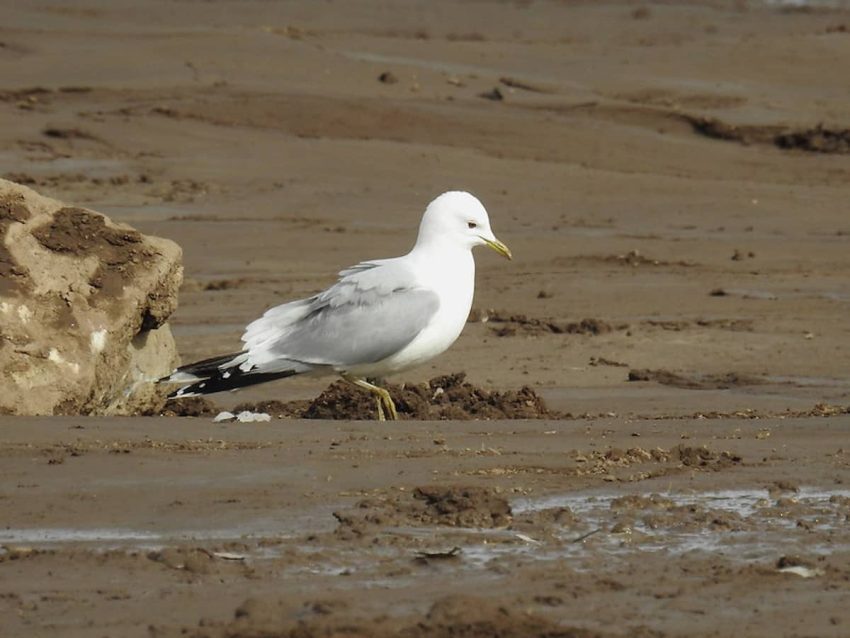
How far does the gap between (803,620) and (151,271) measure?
3.99 metres

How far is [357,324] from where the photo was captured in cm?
849

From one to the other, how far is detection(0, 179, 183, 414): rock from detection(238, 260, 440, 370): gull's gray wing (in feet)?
1.89

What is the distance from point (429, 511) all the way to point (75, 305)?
8.38 feet

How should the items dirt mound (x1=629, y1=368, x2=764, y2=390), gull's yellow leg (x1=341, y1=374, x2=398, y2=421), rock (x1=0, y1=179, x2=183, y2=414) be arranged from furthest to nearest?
dirt mound (x1=629, y1=368, x2=764, y2=390) → gull's yellow leg (x1=341, y1=374, x2=398, y2=421) → rock (x1=0, y1=179, x2=183, y2=414)

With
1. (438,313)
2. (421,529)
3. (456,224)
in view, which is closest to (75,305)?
(438,313)

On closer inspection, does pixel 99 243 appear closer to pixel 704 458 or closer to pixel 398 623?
pixel 704 458

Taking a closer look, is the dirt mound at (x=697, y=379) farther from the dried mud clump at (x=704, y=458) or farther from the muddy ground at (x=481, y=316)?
the dried mud clump at (x=704, y=458)

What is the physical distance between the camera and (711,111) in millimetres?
17531

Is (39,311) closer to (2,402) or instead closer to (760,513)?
(2,402)

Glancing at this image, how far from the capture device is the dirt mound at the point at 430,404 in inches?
321

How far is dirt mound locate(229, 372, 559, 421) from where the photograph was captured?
8.16 m

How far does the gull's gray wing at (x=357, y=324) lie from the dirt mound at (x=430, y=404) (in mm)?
195

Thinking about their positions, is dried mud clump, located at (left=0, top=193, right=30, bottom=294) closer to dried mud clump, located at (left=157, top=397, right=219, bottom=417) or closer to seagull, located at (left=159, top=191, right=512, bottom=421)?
seagull, located at (left=159, top=191, right=512, bottom=421)

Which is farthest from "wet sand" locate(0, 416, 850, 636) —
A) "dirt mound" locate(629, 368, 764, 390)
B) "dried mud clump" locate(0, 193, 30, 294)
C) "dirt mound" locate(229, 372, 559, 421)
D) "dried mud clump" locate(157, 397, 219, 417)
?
"dirt mound" locate(629, 368, 764, 390)
